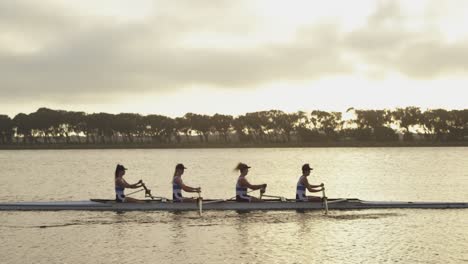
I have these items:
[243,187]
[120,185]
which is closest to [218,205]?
[243,187]

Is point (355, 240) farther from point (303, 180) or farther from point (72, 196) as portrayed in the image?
point (72, 196)

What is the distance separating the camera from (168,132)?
186625 mm

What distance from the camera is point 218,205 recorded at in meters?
32.8

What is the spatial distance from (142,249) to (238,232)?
16.3ft

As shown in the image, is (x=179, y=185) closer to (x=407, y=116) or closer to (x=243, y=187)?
(x=243, y=187)

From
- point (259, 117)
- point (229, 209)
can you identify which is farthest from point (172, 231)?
point (259, 117)

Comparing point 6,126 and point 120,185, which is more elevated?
point 6,126

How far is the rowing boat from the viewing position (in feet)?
105

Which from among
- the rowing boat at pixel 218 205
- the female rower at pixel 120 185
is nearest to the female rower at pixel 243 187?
the rowing boat at pixel 218 205

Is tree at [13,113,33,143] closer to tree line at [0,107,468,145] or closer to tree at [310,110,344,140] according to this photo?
tree line at [0,107,468,145]

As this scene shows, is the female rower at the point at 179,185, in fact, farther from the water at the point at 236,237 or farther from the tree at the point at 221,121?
the tree at the point at 221,121

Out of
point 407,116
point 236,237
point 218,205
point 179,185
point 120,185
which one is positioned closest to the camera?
point 236,237

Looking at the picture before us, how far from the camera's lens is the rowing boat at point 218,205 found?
32.0 m

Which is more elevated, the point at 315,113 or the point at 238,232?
the point at 315,113
